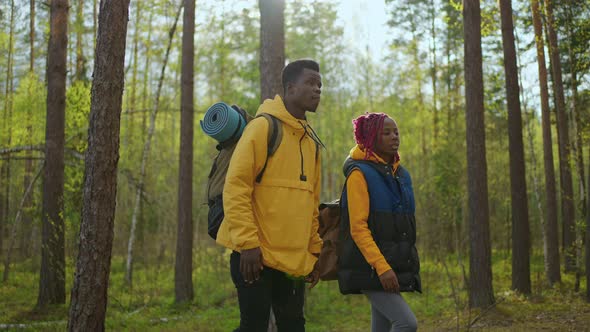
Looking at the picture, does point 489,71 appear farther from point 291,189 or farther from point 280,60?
point 291,189

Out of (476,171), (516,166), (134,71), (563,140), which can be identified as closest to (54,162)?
Answer: (476,171)

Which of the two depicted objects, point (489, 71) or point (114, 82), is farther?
point (489, 71)

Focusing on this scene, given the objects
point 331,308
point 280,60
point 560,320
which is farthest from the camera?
point 331,308

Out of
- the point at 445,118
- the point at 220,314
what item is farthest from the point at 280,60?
the point at 445,118

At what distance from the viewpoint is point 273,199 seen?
126 inches

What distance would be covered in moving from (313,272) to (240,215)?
0.82 meters

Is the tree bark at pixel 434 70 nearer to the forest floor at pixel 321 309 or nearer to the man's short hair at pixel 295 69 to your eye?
the forest floor at pixel 321 309

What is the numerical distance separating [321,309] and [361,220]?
8006mm

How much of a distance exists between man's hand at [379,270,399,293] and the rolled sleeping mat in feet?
4.19

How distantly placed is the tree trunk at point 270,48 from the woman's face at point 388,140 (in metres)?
3.96

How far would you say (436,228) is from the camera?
A: 17.7 m

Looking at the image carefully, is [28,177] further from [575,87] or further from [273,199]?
[273,199]

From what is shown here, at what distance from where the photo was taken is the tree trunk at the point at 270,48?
7.42 m

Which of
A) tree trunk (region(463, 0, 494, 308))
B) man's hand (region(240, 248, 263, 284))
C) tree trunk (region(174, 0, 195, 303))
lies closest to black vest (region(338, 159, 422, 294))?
man's hand (region(240, 248, 263, 284))
